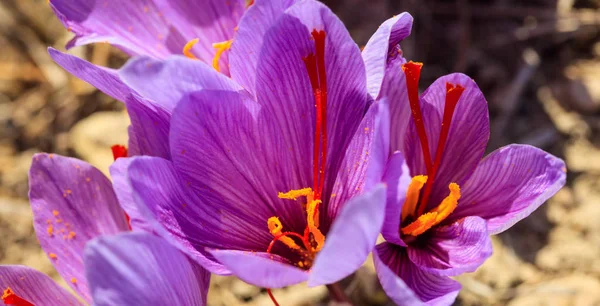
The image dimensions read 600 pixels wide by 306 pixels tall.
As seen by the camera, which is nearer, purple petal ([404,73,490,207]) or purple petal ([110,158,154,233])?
purple petal ([110,158,154,233])

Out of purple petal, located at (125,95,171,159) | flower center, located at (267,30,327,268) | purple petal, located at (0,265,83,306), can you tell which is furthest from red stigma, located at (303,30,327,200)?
purple petal, located at (0,265,83,306)

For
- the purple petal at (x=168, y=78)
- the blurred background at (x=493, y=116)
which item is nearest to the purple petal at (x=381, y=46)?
the purple petal at (x=168, y=78)

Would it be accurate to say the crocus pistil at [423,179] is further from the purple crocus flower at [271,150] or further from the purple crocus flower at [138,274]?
the purple crocus flower at [138,274]

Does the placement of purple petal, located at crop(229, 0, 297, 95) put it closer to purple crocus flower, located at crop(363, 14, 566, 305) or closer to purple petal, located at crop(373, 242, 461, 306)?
purple crocus flower, located at crop(363, 14, 566, 305)

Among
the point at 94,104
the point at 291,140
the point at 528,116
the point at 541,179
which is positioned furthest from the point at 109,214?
the point at 528,116

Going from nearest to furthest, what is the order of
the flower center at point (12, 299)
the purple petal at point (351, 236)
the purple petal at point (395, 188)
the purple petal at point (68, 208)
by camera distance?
the purple petal at point (351, 236) < the purple petal at point (395, 188) < the flower center at point (12, 299) < the purple petal at point (68, 208)

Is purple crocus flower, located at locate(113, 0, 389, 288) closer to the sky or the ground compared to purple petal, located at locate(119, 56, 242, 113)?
closer to the ground

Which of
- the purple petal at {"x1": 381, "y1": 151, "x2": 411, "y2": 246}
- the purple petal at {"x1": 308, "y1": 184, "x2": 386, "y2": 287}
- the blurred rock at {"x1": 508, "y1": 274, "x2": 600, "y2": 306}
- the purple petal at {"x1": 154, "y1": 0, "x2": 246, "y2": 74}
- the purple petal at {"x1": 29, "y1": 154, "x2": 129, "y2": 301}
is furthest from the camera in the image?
the blurred rock at {"x1": 508, "y1": 274, "x2": 600, "y2": 306}
